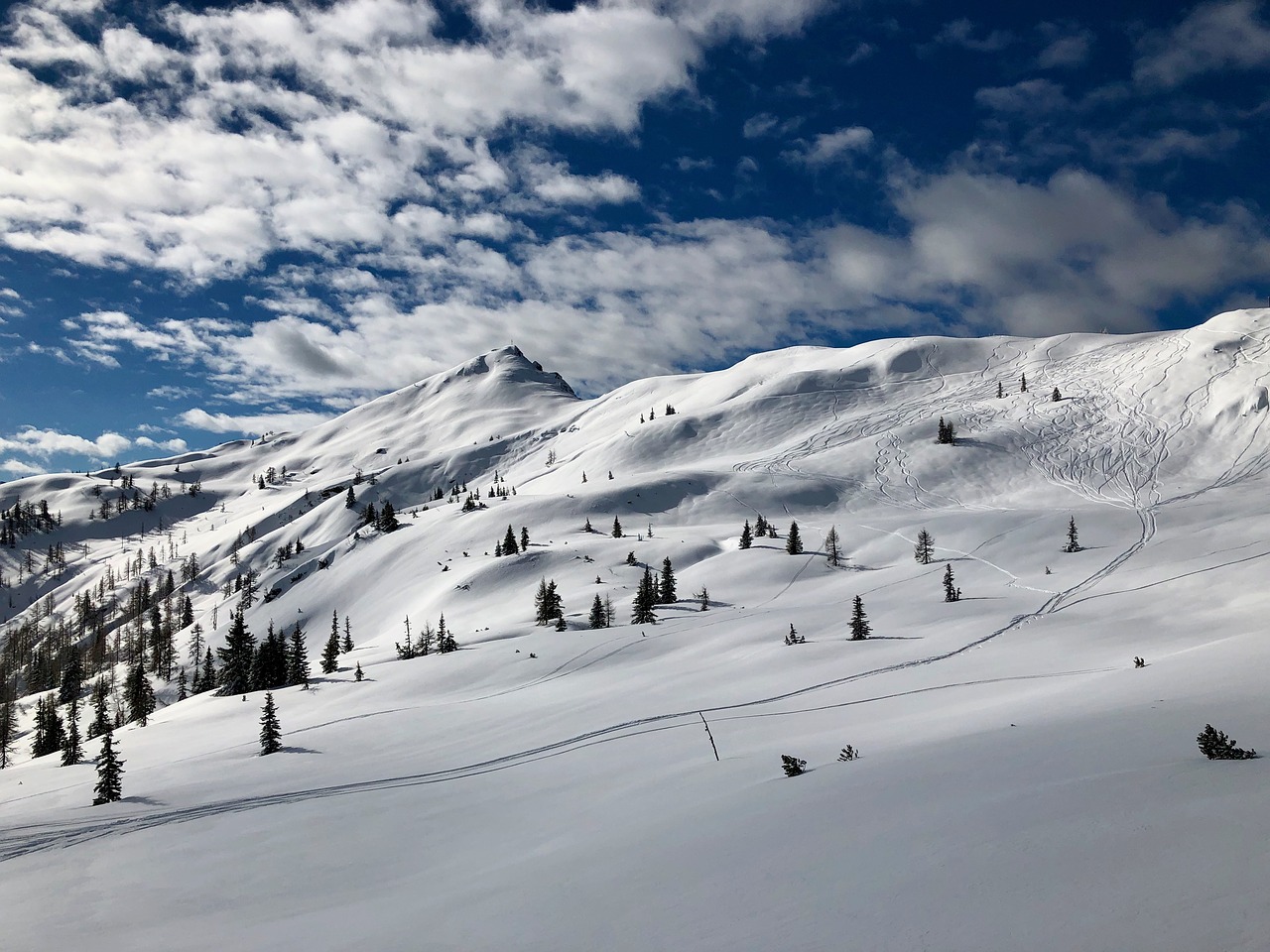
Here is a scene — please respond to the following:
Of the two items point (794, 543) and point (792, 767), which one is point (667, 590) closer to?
point (794, 543)

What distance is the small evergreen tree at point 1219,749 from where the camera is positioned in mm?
10531

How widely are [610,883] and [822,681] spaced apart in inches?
825

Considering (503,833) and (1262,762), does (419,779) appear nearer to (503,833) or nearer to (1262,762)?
(503,833)

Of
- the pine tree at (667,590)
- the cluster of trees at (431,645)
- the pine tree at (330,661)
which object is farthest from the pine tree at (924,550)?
the pine tree at (330,661)

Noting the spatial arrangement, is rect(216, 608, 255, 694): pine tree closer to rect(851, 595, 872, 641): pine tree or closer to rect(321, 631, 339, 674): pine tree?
rect(321, 631, 339, 674): pine tree

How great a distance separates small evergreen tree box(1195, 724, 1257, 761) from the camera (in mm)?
10531

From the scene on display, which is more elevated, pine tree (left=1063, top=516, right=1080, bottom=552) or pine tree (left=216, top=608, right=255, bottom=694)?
pine tree (left=1063, top=516, right=1080, bottom=552)

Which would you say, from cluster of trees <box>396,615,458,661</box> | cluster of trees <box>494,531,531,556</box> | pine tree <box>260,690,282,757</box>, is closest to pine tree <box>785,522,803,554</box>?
cluster of trees <box>494,531,531,556</box>

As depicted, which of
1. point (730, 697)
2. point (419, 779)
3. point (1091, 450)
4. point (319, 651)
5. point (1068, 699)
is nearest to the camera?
point (1068, 699)

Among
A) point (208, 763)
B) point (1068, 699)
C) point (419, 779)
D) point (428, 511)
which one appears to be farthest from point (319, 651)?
point (1068, 699)

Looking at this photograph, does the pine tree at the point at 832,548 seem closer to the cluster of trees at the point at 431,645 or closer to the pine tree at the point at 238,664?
the cluster of trees at the point at 431,645

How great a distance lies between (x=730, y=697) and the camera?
28969 mm

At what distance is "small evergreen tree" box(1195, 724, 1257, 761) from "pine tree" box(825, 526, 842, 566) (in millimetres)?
67005

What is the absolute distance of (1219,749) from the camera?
35.0 ft
